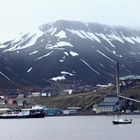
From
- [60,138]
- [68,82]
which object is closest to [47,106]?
[68,82]

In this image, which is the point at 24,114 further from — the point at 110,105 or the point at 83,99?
the point at 83,99

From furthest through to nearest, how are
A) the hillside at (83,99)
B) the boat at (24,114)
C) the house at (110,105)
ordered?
the hillside at (83,99) → the house at (110,105) → the boat at (24,114)

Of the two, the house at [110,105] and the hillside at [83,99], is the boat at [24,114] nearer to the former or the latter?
the house at [110,105]

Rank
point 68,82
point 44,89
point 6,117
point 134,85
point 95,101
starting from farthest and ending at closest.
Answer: point 68,82
point 44,89
point 134,85
point 95,101
point 6,117

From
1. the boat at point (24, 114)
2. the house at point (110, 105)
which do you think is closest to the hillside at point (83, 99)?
the house at point (110, 105)

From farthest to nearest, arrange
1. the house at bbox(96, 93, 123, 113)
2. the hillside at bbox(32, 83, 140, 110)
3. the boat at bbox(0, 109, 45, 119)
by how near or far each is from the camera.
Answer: the hillside at bbox(32, 83, 140, 110)
the house at bbox(96, 93, 123, 113)
the boat at bbox(0, 109, 45, 119)

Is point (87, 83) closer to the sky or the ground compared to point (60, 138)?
closer to the sky

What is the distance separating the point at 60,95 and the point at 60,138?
307 feet

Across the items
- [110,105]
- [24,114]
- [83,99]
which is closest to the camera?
[24,114]

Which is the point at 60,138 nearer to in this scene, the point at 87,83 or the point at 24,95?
the point at 24,95

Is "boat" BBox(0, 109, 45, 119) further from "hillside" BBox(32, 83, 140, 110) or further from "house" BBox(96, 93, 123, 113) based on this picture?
"hillside" BBox(32, 83, 140, 110)

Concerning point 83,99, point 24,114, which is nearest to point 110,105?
point 83,99

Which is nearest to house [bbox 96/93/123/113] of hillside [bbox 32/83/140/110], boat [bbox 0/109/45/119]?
hillside [bbox 32/83/140/110]

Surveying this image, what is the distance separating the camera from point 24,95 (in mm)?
161500
